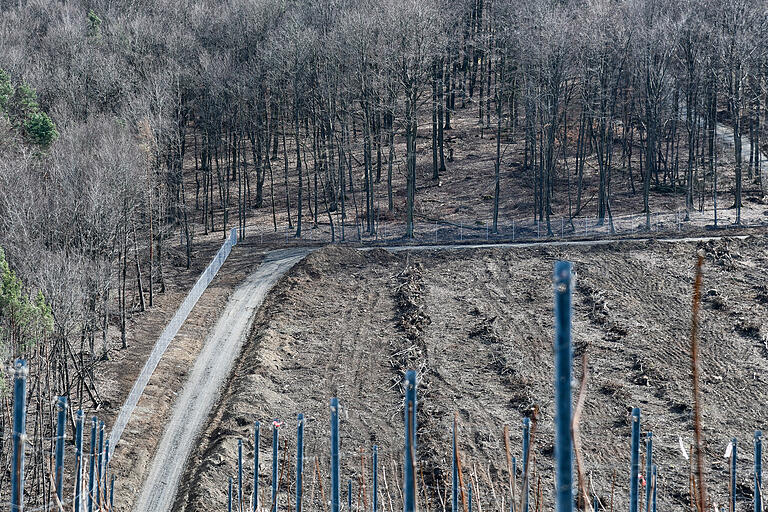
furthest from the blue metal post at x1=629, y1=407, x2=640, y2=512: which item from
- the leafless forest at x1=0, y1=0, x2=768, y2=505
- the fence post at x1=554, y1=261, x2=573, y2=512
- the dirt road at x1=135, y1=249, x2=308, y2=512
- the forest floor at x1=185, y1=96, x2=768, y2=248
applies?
the forest floor at x1=185, y1=96, x2=768, y2=248

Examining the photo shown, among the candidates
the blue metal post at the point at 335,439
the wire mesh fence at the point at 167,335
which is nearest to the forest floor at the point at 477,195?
the wire mesh fence at the point at 167,335

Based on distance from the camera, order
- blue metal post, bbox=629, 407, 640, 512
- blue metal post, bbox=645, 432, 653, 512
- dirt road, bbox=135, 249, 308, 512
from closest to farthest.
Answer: blue metal post, bbox=629, 407, 640, 512
blue metal post, bbox=645, 432, 653, 512
dirt road, bbox=135, 249, 308, 512

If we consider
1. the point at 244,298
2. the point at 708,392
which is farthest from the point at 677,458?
the point at 244,298

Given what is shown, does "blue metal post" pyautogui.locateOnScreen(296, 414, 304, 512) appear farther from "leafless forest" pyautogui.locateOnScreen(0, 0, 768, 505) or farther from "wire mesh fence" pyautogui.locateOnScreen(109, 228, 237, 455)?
"leafless forest" pyautogui.locateOnScreen(0, 0, 768, 505)

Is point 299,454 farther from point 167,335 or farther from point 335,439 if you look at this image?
point 167,335

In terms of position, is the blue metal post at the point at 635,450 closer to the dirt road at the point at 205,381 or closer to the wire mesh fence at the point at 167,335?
the dirt road at the point at 205,381

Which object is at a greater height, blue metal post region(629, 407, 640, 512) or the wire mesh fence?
blue metal post region(629, 407, 640, 512)
